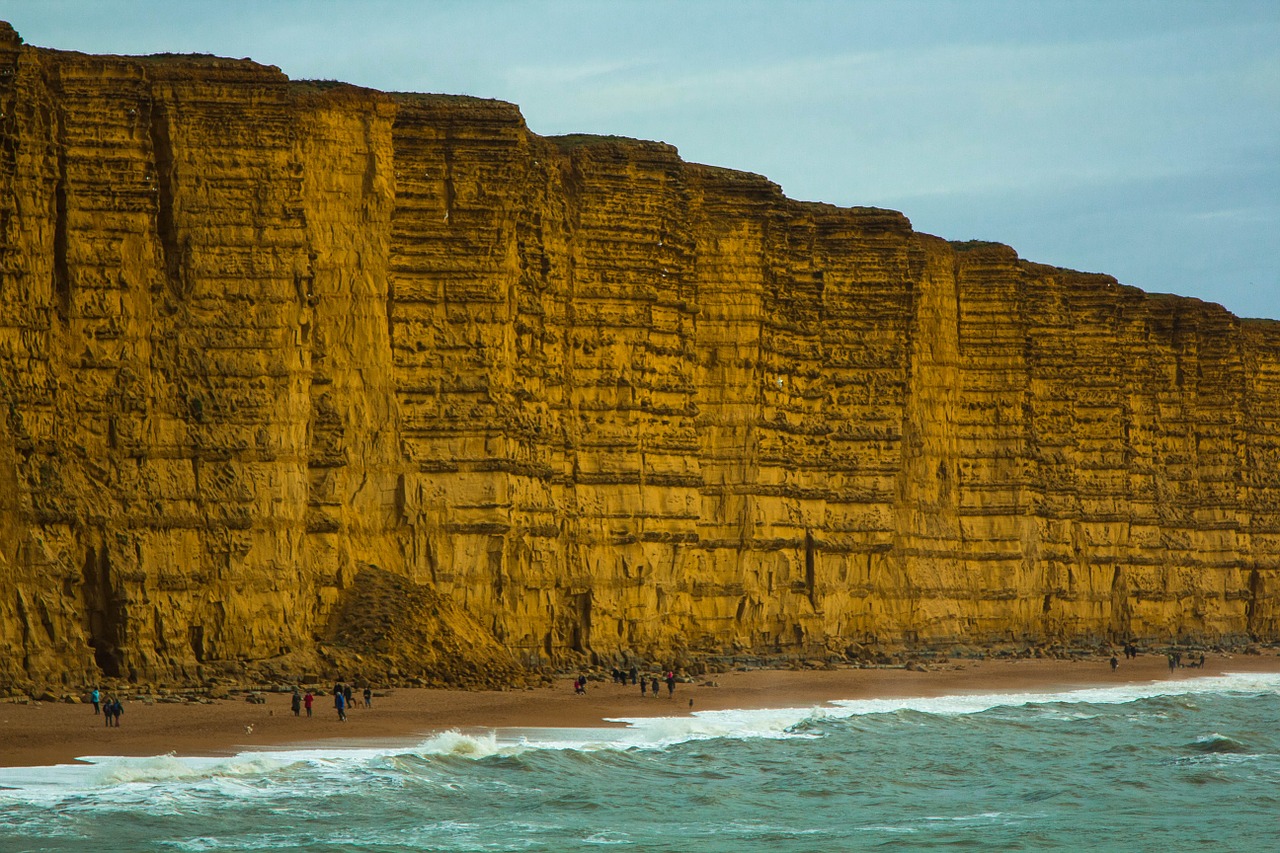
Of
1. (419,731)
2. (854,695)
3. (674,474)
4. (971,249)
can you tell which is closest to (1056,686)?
(854,695)

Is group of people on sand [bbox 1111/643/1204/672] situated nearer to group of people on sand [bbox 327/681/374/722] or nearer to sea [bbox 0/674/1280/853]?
sea [bbox 0/674/1280/853]

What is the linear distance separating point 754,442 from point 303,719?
64.2 feet

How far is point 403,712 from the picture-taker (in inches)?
1155

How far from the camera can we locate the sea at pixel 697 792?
21781 millimetres

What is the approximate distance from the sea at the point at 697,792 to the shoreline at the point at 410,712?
642 millimetres

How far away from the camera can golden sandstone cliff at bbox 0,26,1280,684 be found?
30.5 m

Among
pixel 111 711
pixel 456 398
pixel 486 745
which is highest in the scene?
pixel 456 398

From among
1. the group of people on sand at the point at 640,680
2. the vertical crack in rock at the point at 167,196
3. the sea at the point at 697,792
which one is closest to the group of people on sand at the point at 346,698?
the sea at the point at 697,792

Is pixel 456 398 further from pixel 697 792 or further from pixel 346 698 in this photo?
pixel 697 792

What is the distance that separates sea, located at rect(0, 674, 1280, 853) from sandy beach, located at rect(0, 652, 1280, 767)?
0.68 m

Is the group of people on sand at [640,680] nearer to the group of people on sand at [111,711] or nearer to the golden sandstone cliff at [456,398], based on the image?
the golden sandstone cliff at [456,398]

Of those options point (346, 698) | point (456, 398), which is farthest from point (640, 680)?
point (346, 698)

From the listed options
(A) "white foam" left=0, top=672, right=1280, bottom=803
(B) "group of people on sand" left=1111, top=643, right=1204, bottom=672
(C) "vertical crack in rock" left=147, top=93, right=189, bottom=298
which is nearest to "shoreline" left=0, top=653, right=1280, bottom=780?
(A) "white foam" left=0, top=672, right=1280, bottom=803

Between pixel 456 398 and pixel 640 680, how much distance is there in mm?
6650
